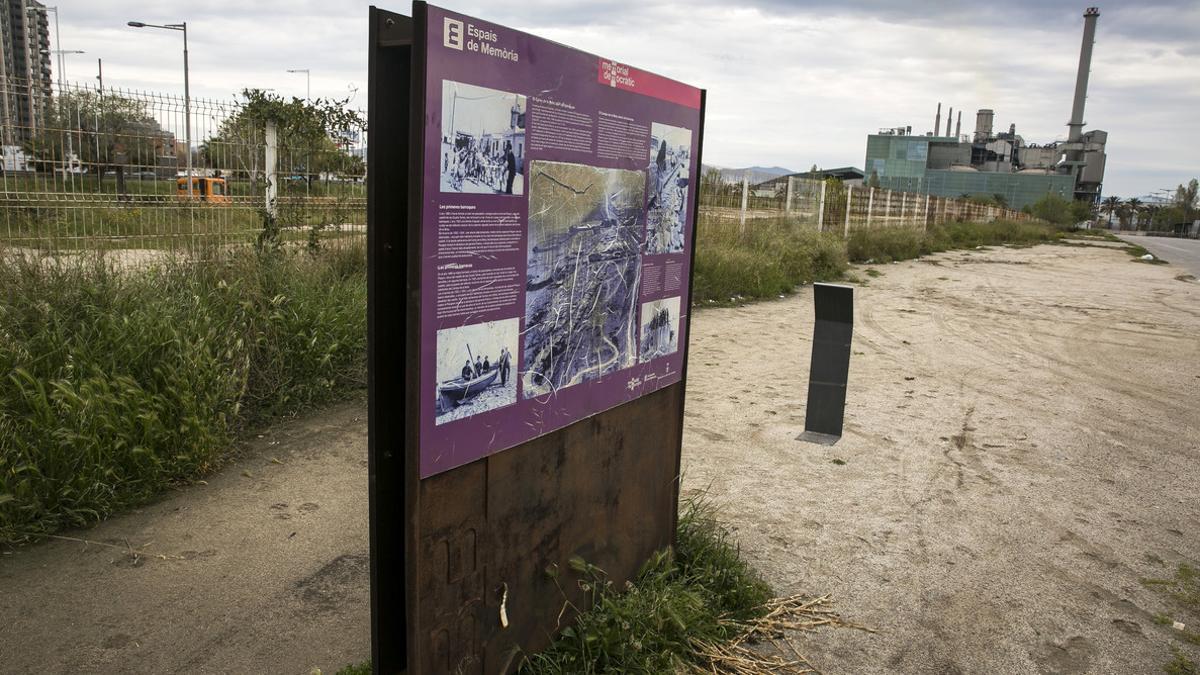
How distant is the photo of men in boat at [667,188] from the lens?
11.1 feet

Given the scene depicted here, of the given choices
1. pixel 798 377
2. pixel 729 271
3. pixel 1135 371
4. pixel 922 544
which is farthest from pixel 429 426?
pixel 729 271

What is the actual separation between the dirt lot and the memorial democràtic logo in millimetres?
2655

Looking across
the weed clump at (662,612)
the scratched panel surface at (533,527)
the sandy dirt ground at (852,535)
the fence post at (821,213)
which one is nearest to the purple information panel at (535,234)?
the scratched panel surface at (533,527)

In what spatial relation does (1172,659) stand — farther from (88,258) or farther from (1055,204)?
(1055,204)

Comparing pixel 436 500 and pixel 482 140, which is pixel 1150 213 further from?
pixel 436 500

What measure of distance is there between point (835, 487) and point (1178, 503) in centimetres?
212

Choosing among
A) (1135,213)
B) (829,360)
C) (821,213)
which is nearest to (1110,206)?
(1135,213)

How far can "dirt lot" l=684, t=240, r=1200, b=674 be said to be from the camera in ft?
12.0

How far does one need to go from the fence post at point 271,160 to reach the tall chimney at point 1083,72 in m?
116

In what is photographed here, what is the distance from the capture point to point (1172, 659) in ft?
11.4

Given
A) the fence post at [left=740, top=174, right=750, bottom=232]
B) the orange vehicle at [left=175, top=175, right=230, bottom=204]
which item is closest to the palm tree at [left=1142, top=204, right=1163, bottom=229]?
the fence post at [left=740, top=174, right=750, bottom=232]

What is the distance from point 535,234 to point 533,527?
100cm

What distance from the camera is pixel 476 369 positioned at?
2.51 meters

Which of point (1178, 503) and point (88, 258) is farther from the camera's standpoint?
point (88, 258)
